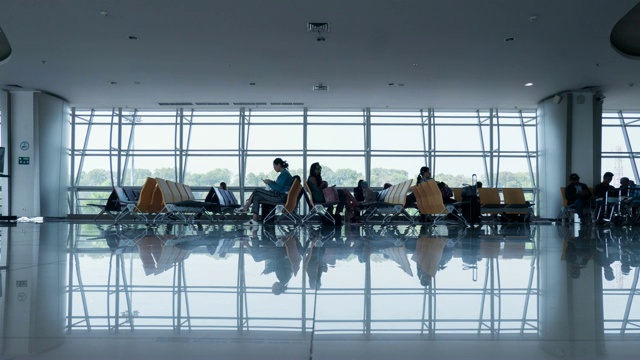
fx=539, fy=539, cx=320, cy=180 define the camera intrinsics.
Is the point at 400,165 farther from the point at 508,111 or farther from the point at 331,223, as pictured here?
the point at 331,223

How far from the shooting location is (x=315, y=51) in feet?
39.7

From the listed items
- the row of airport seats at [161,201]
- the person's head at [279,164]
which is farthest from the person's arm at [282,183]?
the row of airport seats at [161,201]

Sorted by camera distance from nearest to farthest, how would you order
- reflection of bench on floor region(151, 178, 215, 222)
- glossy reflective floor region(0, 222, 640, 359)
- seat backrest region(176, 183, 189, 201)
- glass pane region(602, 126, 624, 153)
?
glossy reflective floor region(0, 222, 640, 359)
reflection of bench on floor region(151, 178, 215, 222)
seat backrest region(176, 183, 189, 201)
glass pane region(602, 126, 624, 153)

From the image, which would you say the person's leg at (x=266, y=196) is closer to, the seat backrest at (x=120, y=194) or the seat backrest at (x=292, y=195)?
the seat backrest at (x=292, y=195)

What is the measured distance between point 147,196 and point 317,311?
9296 mm

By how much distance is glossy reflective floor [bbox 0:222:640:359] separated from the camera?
1373mm

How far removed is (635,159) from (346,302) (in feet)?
67.7

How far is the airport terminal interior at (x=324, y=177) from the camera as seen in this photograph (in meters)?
1.67

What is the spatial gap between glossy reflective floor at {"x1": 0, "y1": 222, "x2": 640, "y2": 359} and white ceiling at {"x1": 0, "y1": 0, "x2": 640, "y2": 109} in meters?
7.21

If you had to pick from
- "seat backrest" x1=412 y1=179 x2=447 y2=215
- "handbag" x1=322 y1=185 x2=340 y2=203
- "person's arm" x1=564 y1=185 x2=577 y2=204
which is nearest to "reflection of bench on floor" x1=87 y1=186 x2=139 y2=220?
"handbag" x1=322 y1=185 x2=340 y2=203

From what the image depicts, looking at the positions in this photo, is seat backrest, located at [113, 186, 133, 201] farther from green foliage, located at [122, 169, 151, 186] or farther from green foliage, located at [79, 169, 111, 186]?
green foliage, located at [79, 169, 111, 186]

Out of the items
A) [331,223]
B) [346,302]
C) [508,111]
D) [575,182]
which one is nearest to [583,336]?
[346,302]

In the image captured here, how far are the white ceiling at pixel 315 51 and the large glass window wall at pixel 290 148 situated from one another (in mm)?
1658

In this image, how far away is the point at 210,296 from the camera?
2172 millimetres
